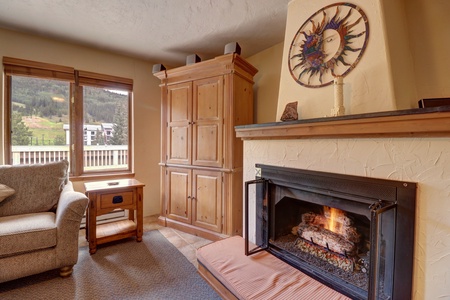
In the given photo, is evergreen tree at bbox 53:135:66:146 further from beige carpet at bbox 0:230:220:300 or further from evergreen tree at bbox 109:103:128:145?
beige carpet at bbox 0:230:220:300

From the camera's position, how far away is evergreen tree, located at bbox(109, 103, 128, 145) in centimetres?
307

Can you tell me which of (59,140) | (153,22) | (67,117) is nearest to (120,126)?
(67,117)

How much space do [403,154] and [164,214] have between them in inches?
106

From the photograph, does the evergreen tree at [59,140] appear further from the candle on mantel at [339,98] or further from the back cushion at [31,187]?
the candle on mantel at [339,98]

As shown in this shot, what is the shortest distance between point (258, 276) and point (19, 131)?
302 cm

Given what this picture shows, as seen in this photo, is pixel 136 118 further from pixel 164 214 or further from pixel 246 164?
pixel 246 164

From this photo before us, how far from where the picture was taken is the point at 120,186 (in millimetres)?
2312

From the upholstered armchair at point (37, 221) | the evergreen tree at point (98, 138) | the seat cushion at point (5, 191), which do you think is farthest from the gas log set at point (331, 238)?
the evergreen tree at point (98, 138)

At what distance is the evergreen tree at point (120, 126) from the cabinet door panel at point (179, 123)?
78 centimetres

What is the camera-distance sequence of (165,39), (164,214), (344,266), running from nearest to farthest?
(344,266) < (165,39) < (164,214)

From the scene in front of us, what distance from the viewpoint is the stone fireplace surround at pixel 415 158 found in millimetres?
923

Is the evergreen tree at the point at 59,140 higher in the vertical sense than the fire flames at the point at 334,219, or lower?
higher

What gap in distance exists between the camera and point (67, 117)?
2.73 metres

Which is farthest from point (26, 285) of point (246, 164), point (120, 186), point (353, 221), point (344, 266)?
point (353, 221)
